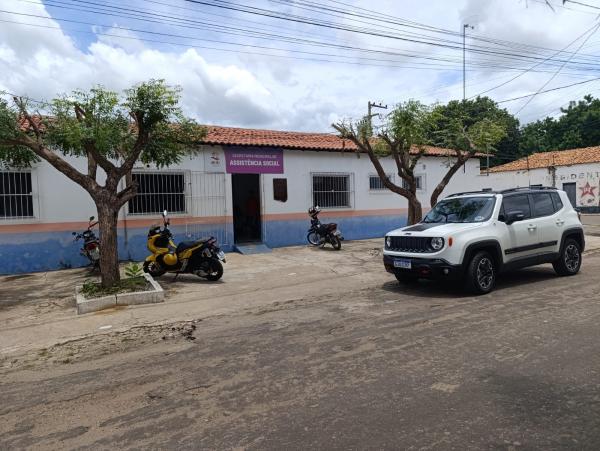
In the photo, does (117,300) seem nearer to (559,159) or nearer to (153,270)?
(153,270)

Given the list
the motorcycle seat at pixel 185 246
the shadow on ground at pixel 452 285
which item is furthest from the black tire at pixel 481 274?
the motorcycle seat at pixel 185 246

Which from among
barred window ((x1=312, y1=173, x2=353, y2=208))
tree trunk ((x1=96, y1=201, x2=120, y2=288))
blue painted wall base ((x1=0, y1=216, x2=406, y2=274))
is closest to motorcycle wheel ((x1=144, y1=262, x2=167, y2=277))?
tree trunk ((x1=96, y1=201, x2=120, y2=288))

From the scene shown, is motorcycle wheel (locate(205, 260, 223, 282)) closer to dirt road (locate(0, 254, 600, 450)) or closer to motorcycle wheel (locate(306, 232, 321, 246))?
dirt road (locate(0, 254, 600, 450))

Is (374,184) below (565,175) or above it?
below

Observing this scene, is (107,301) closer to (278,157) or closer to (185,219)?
(185,219)

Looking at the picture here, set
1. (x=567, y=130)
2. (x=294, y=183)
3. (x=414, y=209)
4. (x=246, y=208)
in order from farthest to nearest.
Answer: (x=567, y=130), (x=246, y=208), (x=294, y=183), (x=414, y=209)

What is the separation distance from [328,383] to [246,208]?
525 inches

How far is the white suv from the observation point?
24.5 feet

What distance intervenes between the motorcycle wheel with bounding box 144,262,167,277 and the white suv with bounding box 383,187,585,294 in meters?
4.70

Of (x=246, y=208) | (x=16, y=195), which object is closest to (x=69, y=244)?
(x=16, y=195)

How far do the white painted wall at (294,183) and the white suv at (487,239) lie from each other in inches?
278

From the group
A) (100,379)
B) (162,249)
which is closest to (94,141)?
(162,249)

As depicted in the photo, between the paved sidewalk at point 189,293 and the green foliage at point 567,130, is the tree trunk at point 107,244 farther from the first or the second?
the green foliage at point 567,130

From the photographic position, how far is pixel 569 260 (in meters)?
9.10
